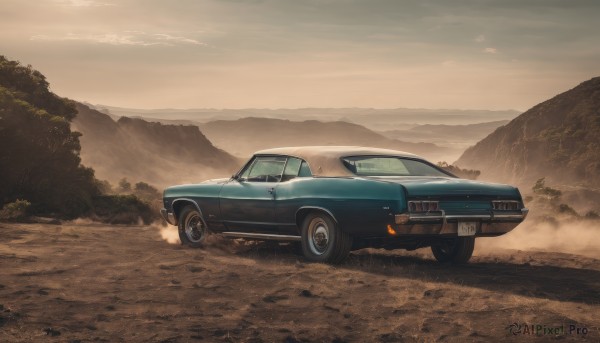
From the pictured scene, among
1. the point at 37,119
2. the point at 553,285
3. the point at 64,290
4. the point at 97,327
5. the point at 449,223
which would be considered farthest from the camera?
the point at 37,119

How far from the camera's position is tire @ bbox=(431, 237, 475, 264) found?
1106 cm

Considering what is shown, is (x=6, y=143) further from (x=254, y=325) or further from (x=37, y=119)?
(x=254, y=325)

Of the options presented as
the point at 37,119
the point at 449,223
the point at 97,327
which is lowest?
the point at 97,327

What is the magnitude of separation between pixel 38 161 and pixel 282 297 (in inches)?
663

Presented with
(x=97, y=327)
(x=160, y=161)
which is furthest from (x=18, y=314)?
(x=160, y=161)

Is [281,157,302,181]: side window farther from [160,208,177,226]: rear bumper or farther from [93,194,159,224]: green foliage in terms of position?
[93,194,159,224]: green foliage

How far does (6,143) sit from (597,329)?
1807 centimetres

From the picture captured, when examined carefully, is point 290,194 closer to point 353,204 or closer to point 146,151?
point 353,204

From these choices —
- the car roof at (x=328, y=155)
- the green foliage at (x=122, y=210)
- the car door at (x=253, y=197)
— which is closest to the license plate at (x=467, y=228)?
the car roof at (x=328, y=155)

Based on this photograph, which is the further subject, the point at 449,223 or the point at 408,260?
the point at 408,260

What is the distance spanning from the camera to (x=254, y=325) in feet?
23.0

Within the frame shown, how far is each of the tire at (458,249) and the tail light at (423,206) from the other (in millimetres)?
1549

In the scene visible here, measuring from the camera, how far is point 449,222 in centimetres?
954

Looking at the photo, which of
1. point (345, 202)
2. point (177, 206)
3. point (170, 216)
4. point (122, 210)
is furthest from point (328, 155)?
point (122, 210)
